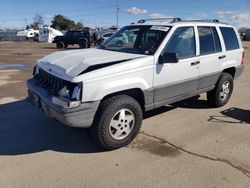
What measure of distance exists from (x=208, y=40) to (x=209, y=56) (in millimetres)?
330

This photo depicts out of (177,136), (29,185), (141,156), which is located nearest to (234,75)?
(177,136)

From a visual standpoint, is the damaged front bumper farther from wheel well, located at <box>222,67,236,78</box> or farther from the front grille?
wheel well, located at <box>222,67,236,78</box>

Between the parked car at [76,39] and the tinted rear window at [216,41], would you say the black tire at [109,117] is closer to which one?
the tinted rear window at [216,41]

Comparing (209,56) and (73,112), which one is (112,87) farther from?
(209,56)

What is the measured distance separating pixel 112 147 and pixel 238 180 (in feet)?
5.70

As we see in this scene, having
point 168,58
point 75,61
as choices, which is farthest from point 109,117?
point 168,58

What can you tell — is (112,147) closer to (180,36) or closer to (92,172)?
(92,172)

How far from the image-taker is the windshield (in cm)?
474

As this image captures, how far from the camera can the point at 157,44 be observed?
183 inches

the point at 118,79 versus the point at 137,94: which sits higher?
the point at 118,79

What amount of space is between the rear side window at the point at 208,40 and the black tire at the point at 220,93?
66 centimetres

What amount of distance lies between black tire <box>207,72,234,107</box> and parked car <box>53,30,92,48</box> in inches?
823

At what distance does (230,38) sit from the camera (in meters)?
6.28

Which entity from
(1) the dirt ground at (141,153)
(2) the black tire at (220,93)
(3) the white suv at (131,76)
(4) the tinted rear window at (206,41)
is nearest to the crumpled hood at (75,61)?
(3) the white suv at (131,76)
